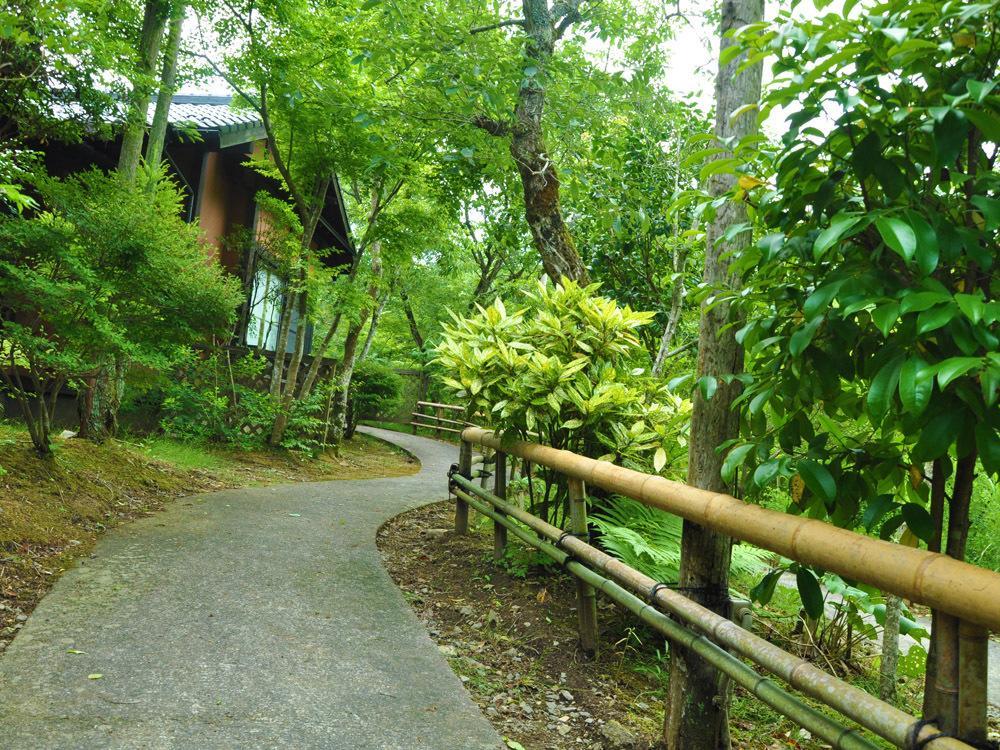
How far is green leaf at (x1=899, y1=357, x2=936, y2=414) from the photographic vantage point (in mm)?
1371

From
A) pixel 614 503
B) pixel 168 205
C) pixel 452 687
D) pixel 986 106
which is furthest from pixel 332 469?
pixel 986 106

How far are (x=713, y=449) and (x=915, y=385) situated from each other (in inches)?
49.4

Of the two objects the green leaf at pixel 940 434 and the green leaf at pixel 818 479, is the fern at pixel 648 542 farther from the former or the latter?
the green leaf at pixel 940 434

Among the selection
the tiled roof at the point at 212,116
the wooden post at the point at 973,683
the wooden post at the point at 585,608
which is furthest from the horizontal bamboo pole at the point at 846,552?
the tiled roof at the point at 212,116

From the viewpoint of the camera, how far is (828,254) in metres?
1.82

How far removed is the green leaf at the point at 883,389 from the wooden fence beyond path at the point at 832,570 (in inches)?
14.1

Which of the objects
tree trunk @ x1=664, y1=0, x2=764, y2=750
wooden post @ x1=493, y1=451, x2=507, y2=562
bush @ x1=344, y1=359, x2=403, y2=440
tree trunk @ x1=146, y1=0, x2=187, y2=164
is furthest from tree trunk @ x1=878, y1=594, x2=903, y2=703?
bush @ x1=344, y1=359, x2=403, y2=440

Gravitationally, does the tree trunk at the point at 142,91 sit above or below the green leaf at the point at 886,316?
above

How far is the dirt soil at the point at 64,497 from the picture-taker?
360cm

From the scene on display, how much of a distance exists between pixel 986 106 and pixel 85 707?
10.5 feet

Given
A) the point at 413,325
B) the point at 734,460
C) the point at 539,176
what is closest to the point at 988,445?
the point at 734,460

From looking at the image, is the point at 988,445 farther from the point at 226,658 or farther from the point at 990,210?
the point at 226,658

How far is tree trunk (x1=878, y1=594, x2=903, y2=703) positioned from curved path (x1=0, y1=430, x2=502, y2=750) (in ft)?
6.60

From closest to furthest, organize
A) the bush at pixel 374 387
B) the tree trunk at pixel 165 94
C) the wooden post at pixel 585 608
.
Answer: the wooden post at pixel 585 608, the tree trunk at pixel 165 94, the bush at pixel 374 387
